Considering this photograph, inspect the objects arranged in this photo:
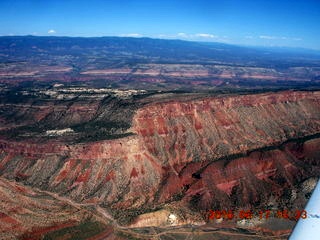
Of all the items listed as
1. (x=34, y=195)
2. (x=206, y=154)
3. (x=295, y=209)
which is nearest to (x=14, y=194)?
(x=34, y=195)

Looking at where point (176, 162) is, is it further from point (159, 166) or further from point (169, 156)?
point (159, 166)

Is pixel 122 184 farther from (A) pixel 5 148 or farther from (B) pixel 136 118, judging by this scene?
(A) pixel 5 148

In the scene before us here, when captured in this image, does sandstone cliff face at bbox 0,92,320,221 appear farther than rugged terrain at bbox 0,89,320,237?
Yes
